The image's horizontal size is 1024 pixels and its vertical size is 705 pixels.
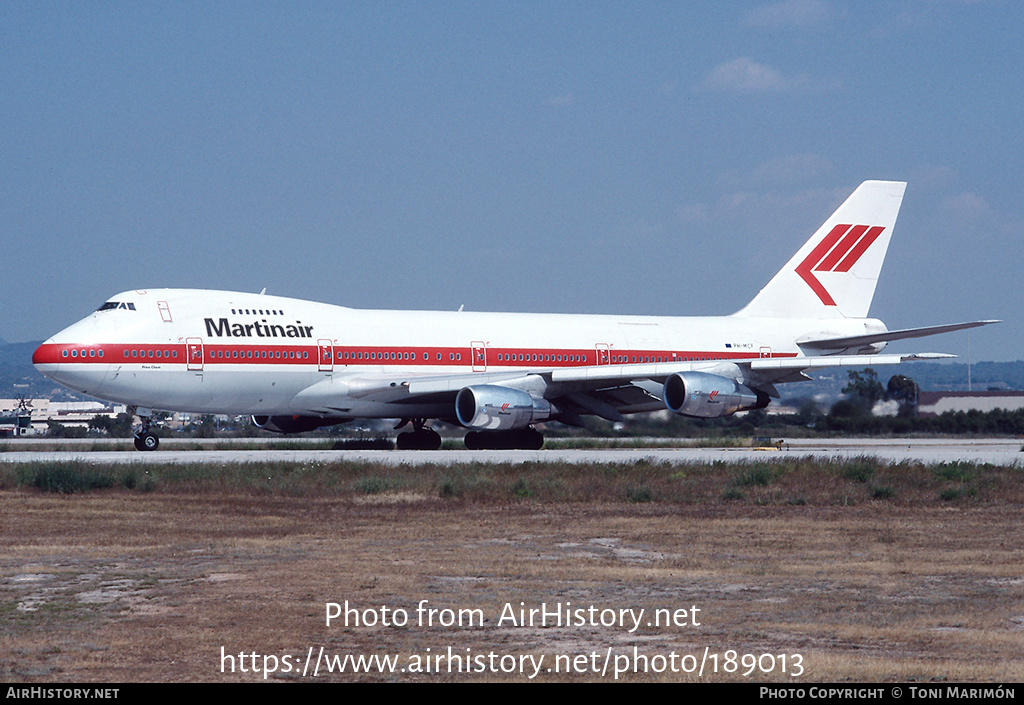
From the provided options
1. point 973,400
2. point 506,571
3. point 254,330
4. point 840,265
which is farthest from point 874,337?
point 973,400

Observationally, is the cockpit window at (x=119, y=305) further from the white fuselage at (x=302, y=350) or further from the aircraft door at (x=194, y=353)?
the aircraft door at (x=194, y=353)

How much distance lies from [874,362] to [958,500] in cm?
1445

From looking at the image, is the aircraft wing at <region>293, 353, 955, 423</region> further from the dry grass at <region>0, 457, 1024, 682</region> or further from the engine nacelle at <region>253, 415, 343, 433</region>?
the dry grass at <region>0, 457, 1024, 682</region>

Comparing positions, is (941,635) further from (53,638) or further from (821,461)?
(821,461)

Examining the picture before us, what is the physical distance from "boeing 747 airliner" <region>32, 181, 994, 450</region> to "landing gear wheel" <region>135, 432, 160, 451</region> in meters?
0.04

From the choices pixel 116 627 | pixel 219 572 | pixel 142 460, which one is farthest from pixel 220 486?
pixel 116 627

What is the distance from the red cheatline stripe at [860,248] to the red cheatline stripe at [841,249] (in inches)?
8.0

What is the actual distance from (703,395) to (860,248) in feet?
41.3

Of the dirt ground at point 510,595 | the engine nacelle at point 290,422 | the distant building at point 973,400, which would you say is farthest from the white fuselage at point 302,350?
the distant building at point 973,400

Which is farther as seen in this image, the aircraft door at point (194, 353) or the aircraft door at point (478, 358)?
the aircraft door at point (478, 358)

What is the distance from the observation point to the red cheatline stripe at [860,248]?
4159cm

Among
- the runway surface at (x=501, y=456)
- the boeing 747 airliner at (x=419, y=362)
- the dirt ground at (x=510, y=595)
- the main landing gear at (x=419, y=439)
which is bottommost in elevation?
the dirt ground at (x=510, y=595)

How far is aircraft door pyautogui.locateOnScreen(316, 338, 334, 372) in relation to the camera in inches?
1271

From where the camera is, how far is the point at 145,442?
3234cm
